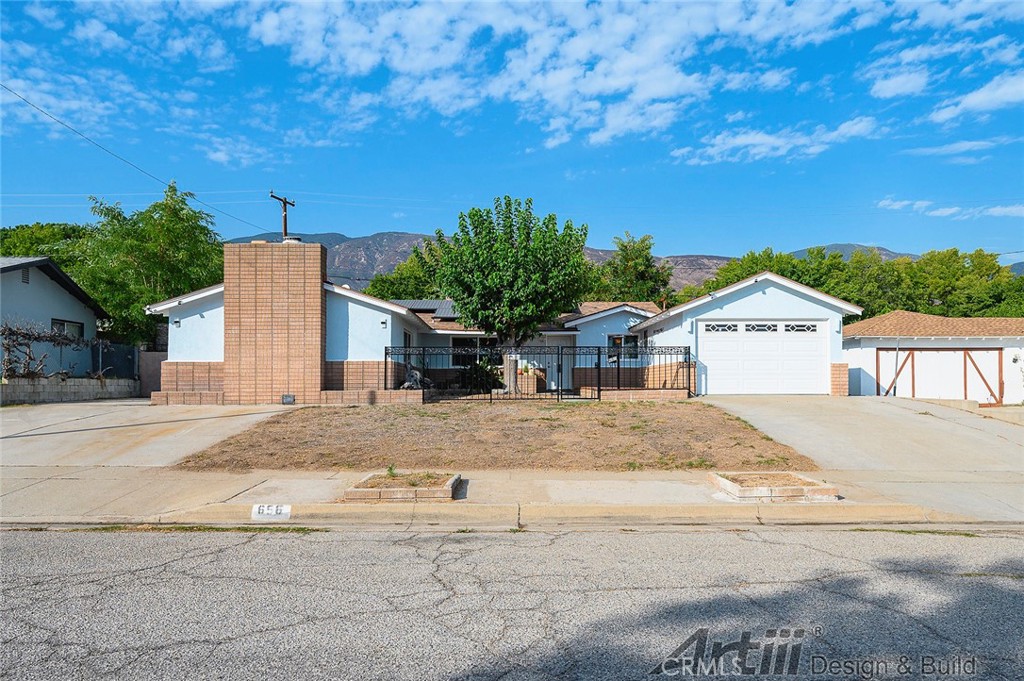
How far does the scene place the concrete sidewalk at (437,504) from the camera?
883 centimetres

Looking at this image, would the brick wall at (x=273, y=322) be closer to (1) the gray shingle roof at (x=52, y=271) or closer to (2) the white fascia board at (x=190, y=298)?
(2) the white fascia board at (x=190, y=298)

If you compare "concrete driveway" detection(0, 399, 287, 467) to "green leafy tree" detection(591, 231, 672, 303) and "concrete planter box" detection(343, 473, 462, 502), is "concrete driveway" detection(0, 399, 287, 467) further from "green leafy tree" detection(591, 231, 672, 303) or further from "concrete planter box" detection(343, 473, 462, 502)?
"green leafy tree" detection(591, 231, 672, 303)

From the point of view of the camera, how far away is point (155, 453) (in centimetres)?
1302

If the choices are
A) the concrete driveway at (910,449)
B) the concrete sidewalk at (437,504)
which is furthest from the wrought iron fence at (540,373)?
the concrete sidewalk at (437,504)

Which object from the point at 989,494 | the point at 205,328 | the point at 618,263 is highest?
the point at 618,263

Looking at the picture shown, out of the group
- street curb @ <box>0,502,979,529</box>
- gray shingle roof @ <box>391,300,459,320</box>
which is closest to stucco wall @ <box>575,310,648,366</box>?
gray shingle roof @ <box>391,300,459,320</box>

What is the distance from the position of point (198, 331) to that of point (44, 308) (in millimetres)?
9404

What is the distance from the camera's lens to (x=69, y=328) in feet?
94.5

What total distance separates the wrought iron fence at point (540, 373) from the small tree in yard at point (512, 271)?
1.25 metres

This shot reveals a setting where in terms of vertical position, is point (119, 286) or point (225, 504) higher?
point (119, 286)

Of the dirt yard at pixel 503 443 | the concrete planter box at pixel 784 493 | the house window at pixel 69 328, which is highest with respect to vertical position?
the house window at pixel 69 328

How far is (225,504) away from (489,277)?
52.6 ft

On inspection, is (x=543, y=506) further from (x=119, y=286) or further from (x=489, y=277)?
(x=119, y=286)

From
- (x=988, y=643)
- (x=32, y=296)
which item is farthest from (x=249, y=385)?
(x=988, y=643)
